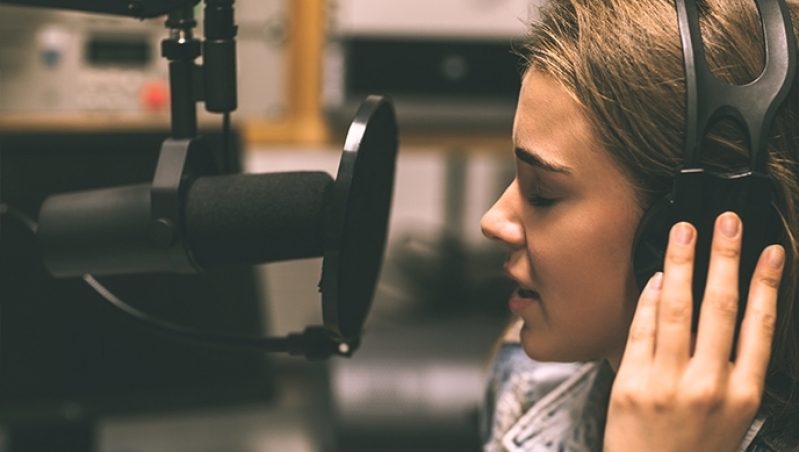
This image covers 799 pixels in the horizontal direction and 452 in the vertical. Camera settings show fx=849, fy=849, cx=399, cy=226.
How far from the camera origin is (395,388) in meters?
1.06

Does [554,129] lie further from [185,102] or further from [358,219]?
[185,102]

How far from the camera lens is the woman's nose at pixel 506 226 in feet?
2.15

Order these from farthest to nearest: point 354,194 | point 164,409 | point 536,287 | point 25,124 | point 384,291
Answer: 1. point 384,291
2. point 25,124
3. point 164,409
4. point 536,287
5. point 354,194

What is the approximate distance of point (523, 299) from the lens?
681 millimetres

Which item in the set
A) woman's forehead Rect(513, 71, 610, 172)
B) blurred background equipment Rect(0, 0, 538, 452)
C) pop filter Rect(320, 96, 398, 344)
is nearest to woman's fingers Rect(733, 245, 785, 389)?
woman's forehead Rect(513, 71, 610, 172)

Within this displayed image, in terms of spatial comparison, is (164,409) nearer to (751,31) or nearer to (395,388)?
→ (395,388)

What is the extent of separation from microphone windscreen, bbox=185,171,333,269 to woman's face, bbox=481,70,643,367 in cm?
15

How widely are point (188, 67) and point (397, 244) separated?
0.96 metres

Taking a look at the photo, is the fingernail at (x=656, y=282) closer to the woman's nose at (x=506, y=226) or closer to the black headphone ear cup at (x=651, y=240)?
the black headphone ear cup at (x=651, y=240)

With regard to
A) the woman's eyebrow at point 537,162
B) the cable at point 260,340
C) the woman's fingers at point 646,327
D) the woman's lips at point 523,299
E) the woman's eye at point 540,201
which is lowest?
the cable at point 260,340

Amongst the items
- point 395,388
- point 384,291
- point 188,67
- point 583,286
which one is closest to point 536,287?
point 583,286

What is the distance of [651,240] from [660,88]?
0.11m

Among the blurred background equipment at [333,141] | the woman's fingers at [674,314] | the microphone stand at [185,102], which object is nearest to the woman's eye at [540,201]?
the woman's fingers at [674,314]

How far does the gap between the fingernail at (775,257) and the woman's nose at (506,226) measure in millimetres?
177
